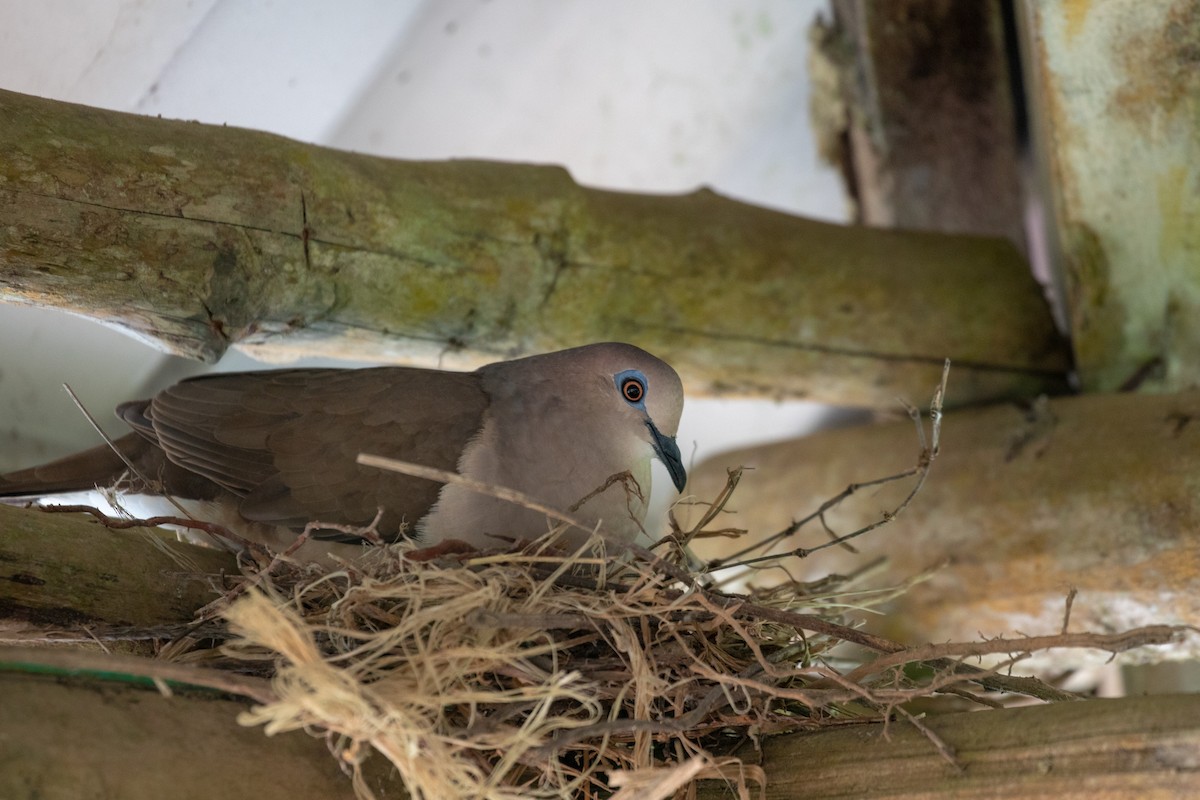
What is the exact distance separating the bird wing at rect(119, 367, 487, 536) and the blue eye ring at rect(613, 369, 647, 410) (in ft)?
1.15

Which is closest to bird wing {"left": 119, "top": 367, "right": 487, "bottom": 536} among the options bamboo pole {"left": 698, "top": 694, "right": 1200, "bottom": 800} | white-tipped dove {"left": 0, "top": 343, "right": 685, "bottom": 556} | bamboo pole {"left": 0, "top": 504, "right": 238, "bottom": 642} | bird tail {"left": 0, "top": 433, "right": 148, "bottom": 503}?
white-tipped dove {"left": 0, "top": 343, "right": 685, "bottom": 556}

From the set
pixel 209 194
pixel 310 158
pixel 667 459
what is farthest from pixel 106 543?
pixel 667 459

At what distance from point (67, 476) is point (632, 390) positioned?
1.40 meters

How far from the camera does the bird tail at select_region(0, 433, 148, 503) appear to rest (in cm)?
283

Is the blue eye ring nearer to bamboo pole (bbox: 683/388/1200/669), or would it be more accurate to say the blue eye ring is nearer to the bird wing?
the bird wing

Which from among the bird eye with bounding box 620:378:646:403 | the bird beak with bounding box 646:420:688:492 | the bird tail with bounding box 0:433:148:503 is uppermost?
the bird eye with bounding box 620:378:646:403

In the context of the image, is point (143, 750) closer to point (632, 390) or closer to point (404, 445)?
point (404, 445)

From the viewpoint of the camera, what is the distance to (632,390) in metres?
2.89

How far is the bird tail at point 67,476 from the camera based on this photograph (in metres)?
2.83

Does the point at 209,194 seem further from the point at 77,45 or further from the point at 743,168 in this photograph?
the point at 743,168

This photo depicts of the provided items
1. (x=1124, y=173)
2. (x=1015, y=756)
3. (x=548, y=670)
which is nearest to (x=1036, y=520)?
(x=1124, y=173)

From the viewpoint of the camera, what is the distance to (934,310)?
3.74m

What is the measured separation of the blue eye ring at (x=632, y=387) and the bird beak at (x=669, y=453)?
0.07 metres

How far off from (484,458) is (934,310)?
172 centimetres
